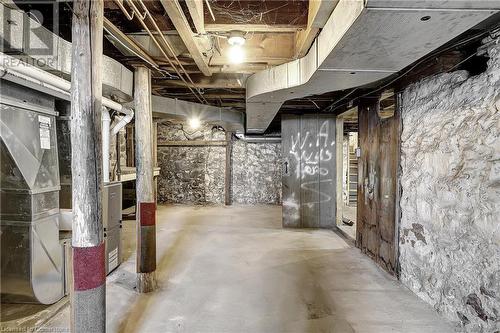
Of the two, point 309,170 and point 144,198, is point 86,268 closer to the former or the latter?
point 144,198

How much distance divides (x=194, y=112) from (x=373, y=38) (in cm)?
386

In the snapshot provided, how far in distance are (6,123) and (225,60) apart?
1.81m

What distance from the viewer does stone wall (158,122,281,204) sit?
7582mm

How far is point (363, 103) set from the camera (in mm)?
3639

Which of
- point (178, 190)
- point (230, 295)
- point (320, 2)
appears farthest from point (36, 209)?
point (178, 190)

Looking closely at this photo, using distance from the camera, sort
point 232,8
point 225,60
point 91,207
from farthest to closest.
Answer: point 225,60, point 232,8, point 91,207

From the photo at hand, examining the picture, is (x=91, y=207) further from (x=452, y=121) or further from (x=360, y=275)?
(x=360, y=275)

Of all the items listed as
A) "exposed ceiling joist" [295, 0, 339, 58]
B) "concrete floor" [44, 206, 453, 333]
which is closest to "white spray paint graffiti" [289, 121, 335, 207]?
"concrete floor" [44, 206, 453, 333]

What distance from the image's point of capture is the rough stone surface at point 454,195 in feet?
5.70

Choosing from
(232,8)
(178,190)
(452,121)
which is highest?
(232,8)

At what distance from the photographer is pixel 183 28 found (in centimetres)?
202

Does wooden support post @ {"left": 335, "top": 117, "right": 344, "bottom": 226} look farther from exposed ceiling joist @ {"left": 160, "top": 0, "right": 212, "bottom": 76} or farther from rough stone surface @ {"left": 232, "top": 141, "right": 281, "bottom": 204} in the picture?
exposed ceiling joist @ {"left": 160, "top": 0, "right": 212, "bottom": 76}

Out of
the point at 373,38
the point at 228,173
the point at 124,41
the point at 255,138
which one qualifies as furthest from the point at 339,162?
the point at 124,41

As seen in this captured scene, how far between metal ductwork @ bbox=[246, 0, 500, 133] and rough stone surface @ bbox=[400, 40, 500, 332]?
462 mm
